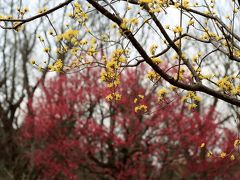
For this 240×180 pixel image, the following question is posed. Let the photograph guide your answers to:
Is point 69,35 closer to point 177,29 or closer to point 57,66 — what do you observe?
point 57,66

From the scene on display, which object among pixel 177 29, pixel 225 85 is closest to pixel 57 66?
pixel 177 29

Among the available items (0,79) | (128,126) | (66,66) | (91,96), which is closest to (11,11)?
(0,79)

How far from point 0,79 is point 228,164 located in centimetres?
992

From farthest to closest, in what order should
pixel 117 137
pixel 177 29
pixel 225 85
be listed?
pixel 117 137 → pixel 225 85 → pixel 177 29

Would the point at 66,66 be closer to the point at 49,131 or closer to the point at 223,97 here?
the point at 223,97

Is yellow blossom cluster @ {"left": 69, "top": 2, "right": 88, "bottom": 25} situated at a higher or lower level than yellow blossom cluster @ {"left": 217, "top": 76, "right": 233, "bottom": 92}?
higher

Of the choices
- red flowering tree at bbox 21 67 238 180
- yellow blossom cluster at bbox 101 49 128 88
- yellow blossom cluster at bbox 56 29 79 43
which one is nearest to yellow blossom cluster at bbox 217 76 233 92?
yellow blossom cluster at bbox 101 49 128 88

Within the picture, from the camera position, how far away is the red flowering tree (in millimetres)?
15203

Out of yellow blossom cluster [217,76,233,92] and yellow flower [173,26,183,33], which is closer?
yellow flower [173,26,183,33]

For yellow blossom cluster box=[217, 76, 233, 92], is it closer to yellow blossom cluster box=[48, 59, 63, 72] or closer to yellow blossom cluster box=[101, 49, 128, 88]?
yellow blossom cluster box=[101, 49, 128, 88]

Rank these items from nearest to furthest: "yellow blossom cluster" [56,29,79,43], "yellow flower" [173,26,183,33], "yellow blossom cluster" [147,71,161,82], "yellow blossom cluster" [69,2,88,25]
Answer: "yellow flower" [173,26,183,33], "yellow blossom cluster" [56,29,79,43], "yellow blossom cluster" [147,71,161,82], "yellow blossom cluster" [69,2,88,25]

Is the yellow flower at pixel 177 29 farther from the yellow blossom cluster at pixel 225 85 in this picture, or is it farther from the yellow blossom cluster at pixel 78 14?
the yellow blossom cluster at pixel 78 14

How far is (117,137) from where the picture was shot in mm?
15078

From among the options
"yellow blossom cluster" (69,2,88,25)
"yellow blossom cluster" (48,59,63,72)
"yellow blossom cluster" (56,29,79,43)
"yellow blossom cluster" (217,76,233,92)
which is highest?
"yellow blossom cluster" (69,2,88,25)
